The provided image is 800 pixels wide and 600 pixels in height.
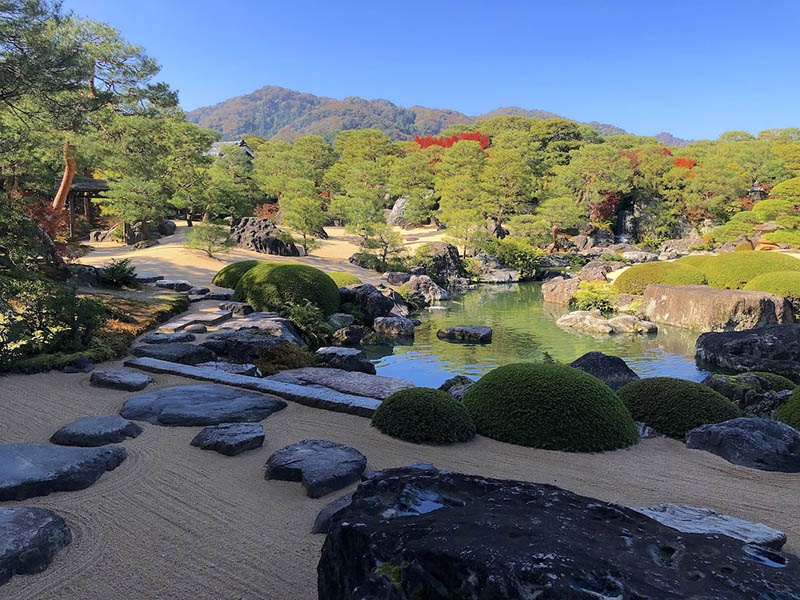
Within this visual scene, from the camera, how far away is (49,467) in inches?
133

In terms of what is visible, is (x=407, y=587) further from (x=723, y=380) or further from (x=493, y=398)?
(x=723, y=380)

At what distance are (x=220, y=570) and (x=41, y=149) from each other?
14.9m

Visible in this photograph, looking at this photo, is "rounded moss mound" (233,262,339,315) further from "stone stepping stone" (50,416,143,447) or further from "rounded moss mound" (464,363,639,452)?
"rounded moss mound" (464,363,639,452)

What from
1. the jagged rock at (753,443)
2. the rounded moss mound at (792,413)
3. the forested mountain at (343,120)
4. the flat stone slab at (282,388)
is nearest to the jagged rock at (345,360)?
the flat stone slab at (282,388)

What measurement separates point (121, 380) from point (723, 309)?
510 inches

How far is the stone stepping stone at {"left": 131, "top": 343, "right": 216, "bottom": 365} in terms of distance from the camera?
7172mm

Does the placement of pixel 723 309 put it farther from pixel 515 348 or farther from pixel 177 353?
pixel 177 353

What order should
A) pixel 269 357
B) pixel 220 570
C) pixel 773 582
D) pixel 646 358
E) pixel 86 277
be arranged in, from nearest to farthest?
pixel 773 582, pixel 220 570, pixel 269 357, pixel 646 358, pixel 86 277

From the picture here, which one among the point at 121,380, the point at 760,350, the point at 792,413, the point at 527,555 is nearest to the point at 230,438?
the point at 121,380

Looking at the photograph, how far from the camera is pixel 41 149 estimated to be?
44.4 ft

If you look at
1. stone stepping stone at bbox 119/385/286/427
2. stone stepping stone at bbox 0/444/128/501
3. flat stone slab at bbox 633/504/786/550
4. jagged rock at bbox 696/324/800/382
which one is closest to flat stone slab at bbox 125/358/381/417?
stone stepping stone at bbox 119/385/286/427

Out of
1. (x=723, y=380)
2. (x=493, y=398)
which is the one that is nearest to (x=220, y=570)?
(x=493, y=398)

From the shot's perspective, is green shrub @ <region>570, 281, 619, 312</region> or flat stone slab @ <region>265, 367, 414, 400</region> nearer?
flat stone slab @ <region>265, 367, 414, 400</region>

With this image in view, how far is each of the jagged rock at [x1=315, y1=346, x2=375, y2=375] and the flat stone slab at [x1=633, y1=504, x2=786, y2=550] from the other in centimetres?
609
